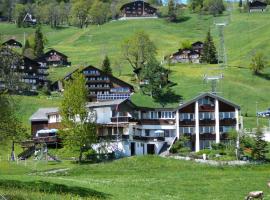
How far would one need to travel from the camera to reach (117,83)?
134250 millimetres

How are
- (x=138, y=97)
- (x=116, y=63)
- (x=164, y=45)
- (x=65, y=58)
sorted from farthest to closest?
(x=164, y=45) → (x=65, y=58) → (x=116, y=63) → (x=138, y=97)

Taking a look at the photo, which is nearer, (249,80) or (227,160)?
(227,160)

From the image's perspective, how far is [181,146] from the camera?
276ft

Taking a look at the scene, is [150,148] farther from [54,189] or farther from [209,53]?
[209,53]

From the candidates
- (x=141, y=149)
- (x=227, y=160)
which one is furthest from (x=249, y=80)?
(x=227, y=160)

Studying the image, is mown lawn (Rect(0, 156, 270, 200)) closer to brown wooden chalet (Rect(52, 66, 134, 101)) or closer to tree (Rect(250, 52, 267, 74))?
brown wooden chalet (Rect(52, 66, 134, 101))

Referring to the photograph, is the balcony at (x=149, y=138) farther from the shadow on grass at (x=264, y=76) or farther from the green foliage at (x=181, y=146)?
the shadow on grass at (x=264, y=76)

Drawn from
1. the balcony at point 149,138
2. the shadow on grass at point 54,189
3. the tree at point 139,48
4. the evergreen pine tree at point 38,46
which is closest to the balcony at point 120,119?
the balcony at point 149,138

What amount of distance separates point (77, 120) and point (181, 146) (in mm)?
15445

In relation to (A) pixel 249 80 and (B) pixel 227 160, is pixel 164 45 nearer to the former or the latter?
(A) pixel 249 80

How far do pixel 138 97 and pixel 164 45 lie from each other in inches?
3702

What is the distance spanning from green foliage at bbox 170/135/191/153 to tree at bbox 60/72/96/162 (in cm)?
1169

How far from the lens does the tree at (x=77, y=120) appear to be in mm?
74312

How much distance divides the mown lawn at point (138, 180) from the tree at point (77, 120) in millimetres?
3213
